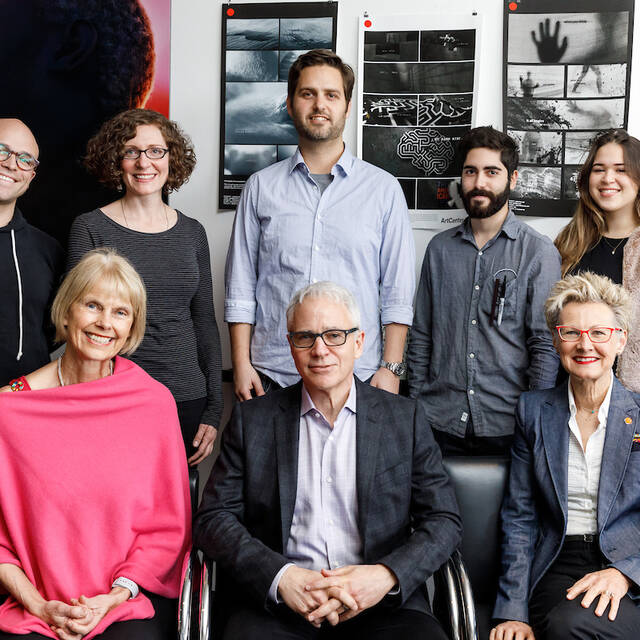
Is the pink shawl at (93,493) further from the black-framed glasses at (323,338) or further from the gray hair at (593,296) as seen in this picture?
the gray hair at (593,296)

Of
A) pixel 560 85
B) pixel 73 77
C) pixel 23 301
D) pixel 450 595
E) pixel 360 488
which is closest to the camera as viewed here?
pixel 450 595

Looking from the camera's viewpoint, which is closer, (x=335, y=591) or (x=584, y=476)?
(x=335, y=591)

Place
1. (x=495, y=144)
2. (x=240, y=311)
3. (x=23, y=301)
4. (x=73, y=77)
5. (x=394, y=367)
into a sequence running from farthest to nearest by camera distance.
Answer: (x=73, y=77) → (x=495, y=144) → (x=240, y=311) → (x=394, y=367) → (x=23, y=301)

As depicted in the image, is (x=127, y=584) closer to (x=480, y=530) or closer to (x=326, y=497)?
(x=326, y=497)

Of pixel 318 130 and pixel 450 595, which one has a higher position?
pixel 318 130

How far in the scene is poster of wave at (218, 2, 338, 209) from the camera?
3217mm

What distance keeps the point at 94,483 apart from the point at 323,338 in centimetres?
76

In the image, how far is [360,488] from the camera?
1.95 m

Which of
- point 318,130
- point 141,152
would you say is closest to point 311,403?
point 318,130

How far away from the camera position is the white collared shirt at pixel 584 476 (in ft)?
6.78

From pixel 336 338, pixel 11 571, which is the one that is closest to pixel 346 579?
pixel 336 338

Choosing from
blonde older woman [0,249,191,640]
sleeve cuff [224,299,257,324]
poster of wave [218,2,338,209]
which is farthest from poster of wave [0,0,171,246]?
blonde older woman [0,249,191,640]

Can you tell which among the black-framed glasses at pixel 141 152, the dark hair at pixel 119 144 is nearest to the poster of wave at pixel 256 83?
the dark hair at pixel 119 144

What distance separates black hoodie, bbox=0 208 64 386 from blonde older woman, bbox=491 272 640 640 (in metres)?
1.61
